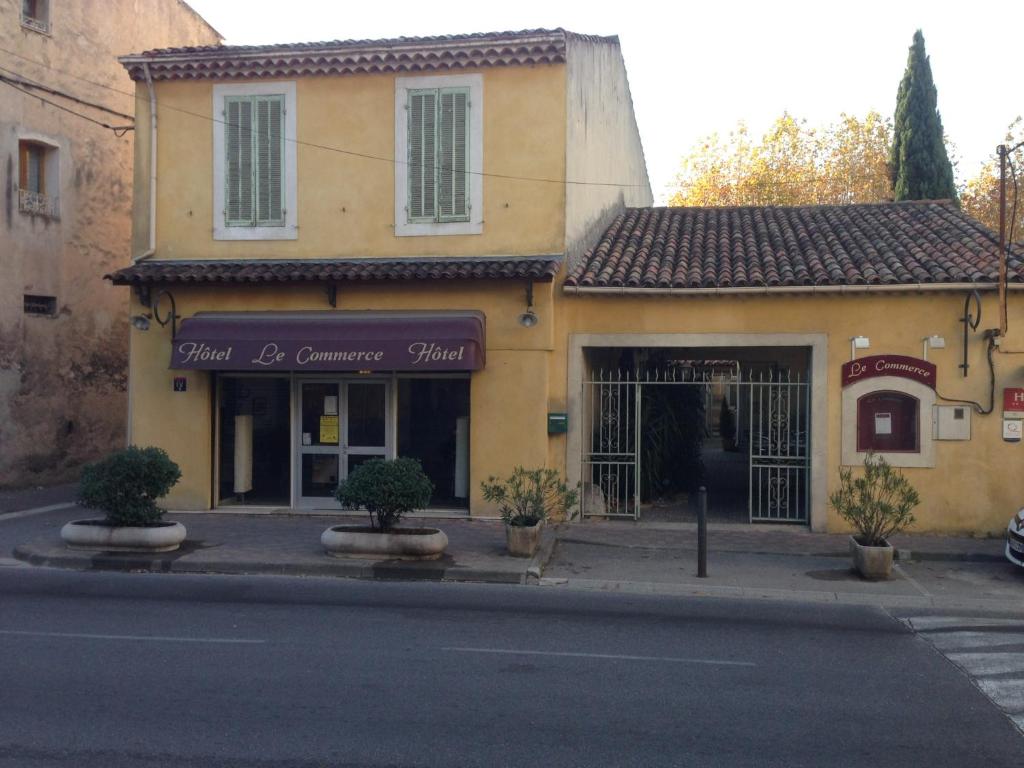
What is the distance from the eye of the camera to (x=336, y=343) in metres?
14.3

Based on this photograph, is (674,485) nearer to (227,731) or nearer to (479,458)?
(479,458)

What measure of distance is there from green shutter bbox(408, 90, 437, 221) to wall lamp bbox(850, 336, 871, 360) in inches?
251

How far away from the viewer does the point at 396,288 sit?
14781 mm

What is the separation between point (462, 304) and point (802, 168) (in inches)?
1095

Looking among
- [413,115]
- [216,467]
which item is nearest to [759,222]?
[413,115]

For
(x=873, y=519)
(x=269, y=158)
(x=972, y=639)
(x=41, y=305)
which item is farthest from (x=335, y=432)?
(x=972, y=639)

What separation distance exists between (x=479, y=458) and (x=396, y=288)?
9.20 ft

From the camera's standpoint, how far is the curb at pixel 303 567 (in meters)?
11.2

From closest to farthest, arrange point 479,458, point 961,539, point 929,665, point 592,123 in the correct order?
point 929,665 → point 961,539 → point 479,458 → point 592,123

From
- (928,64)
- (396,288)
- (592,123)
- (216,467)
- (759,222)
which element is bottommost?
(216,467)

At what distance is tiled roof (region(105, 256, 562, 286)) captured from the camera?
14141mm

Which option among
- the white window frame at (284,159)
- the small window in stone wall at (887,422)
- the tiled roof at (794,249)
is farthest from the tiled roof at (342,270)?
the small window in stone wall at (887,422)

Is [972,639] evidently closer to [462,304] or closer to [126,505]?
[462,304]

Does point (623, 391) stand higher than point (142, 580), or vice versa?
point (623, 391)
